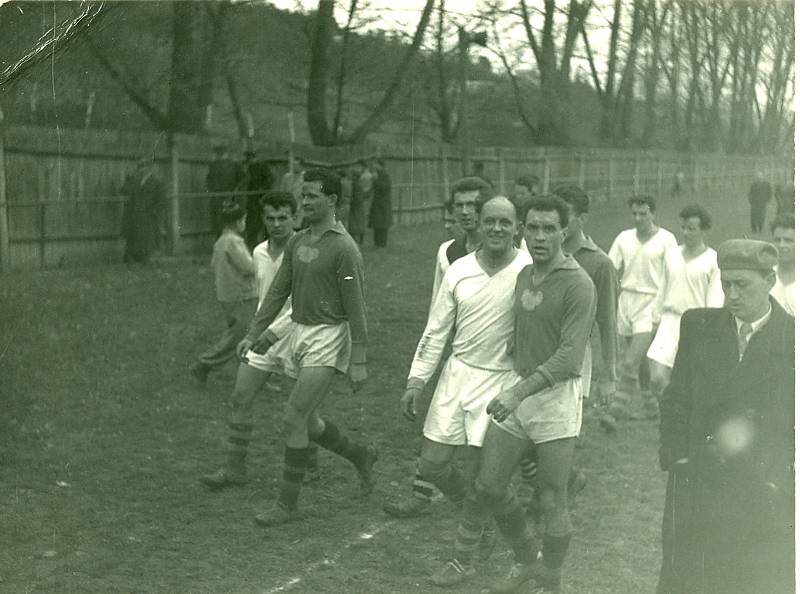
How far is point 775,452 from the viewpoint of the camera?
430 centimetres

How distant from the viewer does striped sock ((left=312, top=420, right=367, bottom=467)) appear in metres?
7.43

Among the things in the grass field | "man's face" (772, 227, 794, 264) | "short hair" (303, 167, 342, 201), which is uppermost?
"short hair" (303, 167, 342, 201)

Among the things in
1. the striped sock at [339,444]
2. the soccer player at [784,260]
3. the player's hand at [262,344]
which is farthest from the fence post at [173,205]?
the soccer player at [784,260]

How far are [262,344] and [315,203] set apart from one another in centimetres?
89

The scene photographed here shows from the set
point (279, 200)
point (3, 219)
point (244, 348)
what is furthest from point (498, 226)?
point (3, 219)

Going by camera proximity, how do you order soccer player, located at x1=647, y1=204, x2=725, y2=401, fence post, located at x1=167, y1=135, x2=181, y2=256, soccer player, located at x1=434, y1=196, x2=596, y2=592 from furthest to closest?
fence post, located at x1=167, y1=135, x2=181, y2=256 < soccer player, located at x1=647, y1=204, x2=725, y2=401 < soccer player, located at x1=434, y1=196, x2=596, y2=592

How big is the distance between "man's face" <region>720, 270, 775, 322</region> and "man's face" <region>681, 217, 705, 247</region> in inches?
177

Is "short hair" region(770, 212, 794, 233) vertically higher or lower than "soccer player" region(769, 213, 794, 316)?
higher

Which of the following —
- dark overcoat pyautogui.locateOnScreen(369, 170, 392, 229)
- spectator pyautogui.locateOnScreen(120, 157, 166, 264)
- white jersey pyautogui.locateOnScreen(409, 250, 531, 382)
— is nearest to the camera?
white jersey pyautogui.locateOnScreen(409, 250, 531, 382)

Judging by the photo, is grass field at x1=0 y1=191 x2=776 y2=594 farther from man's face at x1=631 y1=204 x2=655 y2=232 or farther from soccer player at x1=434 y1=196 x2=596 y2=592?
man's face at x1=631 y1=204 x2=655 y2=232

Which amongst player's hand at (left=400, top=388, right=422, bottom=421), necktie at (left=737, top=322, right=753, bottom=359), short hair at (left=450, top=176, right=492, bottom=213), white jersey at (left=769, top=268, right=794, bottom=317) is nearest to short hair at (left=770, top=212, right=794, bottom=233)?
white jersey at (left=769, top=268, right=794, bottom=317)

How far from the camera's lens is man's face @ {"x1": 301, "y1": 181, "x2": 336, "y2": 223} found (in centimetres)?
695

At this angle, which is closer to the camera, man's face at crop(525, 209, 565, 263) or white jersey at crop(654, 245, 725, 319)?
man's face at crop(525, 209, 565, 263)

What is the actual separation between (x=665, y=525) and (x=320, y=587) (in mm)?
1989
